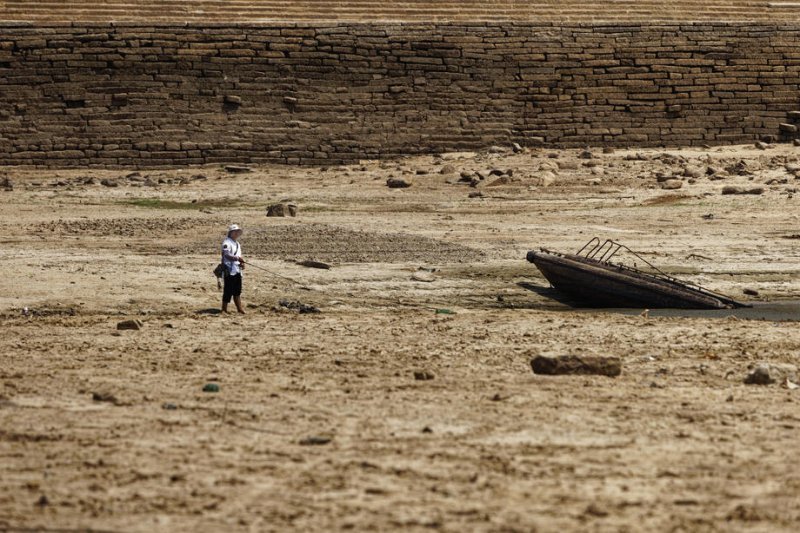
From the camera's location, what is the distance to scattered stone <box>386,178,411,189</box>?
59.7 ft

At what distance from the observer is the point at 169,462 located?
271 inches

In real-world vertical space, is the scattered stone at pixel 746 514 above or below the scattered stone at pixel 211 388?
below

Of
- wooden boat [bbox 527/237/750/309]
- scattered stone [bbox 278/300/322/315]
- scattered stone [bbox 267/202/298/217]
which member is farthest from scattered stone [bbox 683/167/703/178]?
scattered stone [bbox 278/300/322/315]

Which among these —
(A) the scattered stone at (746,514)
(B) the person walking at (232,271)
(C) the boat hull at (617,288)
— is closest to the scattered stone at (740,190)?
(C) the boat hull at (617,288)

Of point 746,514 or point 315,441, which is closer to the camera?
point 746,514

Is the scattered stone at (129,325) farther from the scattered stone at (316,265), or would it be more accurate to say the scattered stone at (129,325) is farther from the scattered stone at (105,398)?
the scattered stone at (316,265)

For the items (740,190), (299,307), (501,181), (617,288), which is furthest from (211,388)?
(740,190)

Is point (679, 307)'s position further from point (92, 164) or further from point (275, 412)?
point (92, 164)

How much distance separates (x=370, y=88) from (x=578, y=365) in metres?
11.9

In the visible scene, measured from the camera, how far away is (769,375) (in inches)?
352

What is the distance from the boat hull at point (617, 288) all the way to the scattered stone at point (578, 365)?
3.29 m

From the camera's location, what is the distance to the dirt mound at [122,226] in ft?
48.9

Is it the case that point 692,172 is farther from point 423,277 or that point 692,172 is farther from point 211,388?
point 211,388

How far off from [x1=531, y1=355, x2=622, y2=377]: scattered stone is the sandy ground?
150 millimetres
